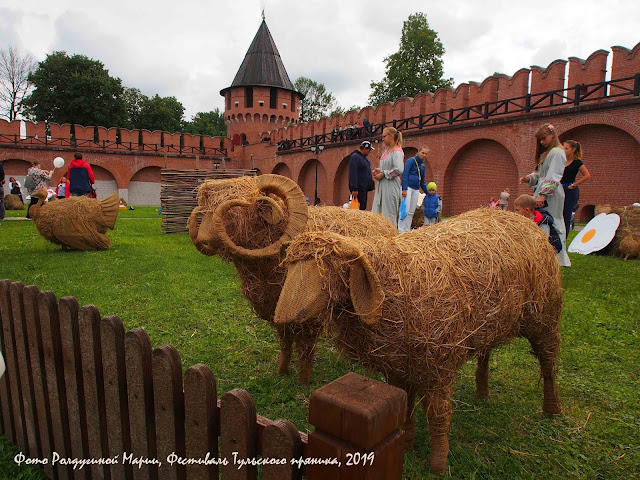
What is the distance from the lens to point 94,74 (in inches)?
1895

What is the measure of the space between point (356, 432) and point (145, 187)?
44.6m

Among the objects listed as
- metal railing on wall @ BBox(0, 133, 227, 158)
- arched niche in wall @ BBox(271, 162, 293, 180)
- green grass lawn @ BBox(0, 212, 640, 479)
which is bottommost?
green grass lawn @ BBox(0, 212, 640, 479)

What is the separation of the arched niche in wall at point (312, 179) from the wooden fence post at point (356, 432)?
31350mm

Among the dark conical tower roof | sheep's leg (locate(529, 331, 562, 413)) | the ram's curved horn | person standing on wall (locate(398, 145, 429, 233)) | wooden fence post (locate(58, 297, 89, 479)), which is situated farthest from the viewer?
the dark conical tower roof

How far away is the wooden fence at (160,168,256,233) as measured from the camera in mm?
13516

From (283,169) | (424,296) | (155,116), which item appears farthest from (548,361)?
(155,116)

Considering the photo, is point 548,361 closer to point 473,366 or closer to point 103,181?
point 473,366

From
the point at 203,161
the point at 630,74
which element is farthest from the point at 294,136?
the point at 630,74

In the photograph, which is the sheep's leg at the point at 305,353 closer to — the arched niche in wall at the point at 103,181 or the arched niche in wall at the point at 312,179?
the arched niche in wall at the point at 312,179

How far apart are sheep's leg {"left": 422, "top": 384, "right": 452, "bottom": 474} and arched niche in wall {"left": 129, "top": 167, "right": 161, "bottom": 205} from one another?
42.6 meters

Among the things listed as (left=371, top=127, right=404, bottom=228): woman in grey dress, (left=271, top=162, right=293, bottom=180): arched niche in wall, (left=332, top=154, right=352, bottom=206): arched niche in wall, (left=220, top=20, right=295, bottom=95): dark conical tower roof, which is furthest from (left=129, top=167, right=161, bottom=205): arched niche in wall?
(left=371, top=127, right=404, bottom=228): woman in grey dress

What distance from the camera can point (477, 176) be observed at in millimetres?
22781

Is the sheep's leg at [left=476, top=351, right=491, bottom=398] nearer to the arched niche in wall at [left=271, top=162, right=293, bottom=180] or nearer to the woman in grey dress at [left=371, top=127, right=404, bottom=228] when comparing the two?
the woman in grey dress at [left=371, top=127, right=404, bottom=228]

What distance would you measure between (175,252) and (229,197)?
6996 millimetres
